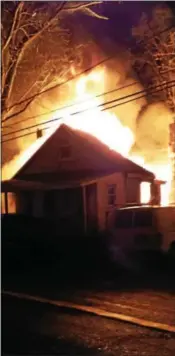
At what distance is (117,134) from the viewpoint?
3180cm

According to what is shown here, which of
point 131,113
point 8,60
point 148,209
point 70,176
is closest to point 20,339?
point 148,209

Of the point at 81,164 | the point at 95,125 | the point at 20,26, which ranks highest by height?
the point at 20,26

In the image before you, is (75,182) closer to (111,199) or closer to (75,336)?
(111,199)

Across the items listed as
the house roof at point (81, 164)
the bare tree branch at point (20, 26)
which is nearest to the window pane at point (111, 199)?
the house roof at point (81, 164)

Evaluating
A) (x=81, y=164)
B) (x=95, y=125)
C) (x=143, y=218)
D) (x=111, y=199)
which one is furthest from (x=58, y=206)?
(x=143, y=218)

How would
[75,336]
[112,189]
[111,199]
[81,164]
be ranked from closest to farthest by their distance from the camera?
[75,336] < [112,189] < [111,199] < [81,164]

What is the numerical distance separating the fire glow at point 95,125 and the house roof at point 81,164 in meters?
1.16

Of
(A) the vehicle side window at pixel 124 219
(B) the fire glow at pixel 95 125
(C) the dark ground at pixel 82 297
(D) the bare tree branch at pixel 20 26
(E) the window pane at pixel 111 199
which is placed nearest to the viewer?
(C) the dark ground at pixel 82 297

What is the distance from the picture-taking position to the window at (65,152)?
1069 inches

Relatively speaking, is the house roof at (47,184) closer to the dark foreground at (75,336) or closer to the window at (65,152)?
the window at (65,152)

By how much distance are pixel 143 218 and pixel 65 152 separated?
12.7 meters

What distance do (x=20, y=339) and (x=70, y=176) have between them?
18149 millimetres

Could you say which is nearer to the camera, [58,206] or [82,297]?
[82,297]

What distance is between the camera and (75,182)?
24016 mm
